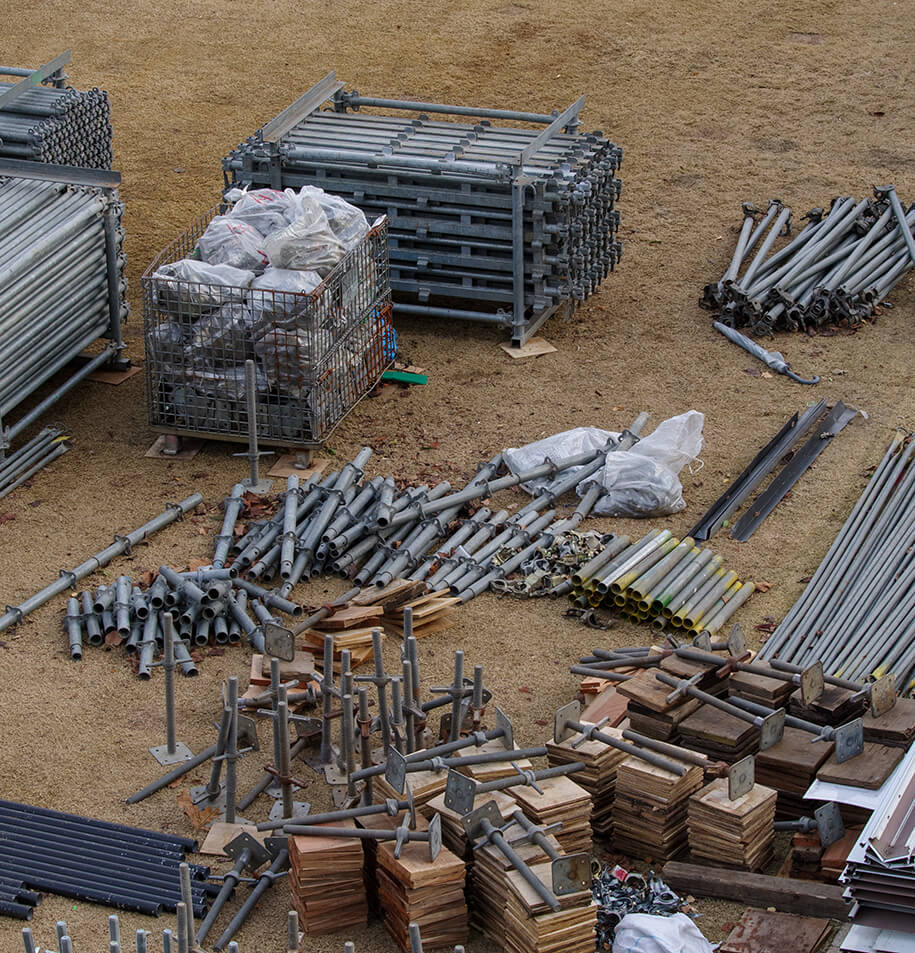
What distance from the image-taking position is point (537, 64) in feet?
74.7

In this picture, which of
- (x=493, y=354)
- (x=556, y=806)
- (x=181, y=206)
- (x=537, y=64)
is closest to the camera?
(x=556, y=806)

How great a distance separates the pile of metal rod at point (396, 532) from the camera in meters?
11.8

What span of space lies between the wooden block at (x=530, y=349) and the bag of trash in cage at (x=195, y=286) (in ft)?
10.4

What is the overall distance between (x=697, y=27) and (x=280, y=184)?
11.1 metres

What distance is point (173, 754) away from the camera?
999cm

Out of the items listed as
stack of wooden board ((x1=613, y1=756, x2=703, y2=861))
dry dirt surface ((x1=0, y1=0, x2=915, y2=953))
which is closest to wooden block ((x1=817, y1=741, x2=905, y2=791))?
stack of wooden board ((x1=613, y1=756, x2=703, y2=861))

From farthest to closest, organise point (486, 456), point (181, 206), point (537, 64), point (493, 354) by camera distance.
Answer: point (537, 64), point (181, 206), point (493, 354), point (486, 456)

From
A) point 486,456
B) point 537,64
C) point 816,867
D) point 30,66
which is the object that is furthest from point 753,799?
point 30,66

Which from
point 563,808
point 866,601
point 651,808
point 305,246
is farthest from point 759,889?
point 305,246

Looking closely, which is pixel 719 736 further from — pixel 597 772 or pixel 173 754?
pixel 173 754

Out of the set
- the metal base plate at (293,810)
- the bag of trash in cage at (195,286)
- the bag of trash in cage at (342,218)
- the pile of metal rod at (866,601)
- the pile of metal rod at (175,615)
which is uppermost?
the bag of trash in cage at (342,218)

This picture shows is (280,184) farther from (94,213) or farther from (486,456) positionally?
(486,456)

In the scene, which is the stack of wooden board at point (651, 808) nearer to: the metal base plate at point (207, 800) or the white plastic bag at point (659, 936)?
the white plastic bag at point (659, 936)

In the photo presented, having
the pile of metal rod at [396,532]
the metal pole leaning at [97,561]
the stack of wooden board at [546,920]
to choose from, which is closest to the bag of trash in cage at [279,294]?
the pile of metal rod at [396,532]
